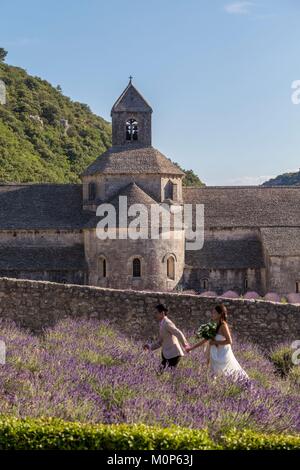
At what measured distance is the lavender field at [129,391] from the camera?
8008 millimetres

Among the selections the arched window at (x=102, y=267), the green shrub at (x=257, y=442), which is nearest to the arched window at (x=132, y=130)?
the arched window at (x=102, y=267)

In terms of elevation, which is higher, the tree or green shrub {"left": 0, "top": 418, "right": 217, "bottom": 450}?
the tree

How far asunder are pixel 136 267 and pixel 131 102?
36.8 feet

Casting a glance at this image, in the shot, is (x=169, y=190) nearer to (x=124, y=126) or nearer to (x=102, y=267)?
(x=124, y=126)

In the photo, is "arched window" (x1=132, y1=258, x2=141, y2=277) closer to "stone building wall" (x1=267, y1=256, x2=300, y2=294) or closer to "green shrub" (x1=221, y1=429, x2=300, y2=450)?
"stone building wall" (x1=267, y1=256, x2=300, y2=294)

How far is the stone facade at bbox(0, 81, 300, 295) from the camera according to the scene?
33.3m

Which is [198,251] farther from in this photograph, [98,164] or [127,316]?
[127,316]

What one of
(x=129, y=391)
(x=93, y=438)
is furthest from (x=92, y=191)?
(x=93, y=438)

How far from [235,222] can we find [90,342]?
1024 inches

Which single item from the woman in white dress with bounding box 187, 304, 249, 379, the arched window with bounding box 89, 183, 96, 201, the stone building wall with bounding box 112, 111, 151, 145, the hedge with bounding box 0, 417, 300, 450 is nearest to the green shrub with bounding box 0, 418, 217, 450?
the hedge with bounding box 0, 417, 300, 450

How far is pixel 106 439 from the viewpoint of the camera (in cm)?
705

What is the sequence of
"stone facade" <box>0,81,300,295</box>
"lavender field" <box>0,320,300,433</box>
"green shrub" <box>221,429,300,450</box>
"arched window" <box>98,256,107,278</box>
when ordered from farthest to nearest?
1. "arched window" <box>98,256,107,278</box>
2. "stone facade" <box>0,81,300,295</box>
3. "lavender field" <box>0,320,300,433</box>
4. "green shrub" <box>221,429,300,450</box>

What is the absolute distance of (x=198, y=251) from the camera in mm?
36125

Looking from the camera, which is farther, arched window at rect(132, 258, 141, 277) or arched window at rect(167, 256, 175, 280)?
arched window at rect(167, 256, 175, 280)
